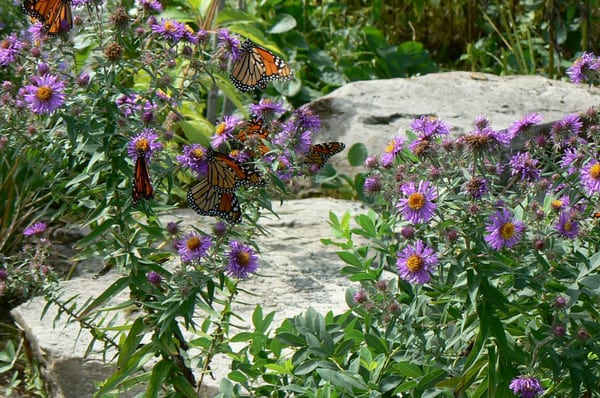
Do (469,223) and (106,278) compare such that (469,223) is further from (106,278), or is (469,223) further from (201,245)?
(106,278)

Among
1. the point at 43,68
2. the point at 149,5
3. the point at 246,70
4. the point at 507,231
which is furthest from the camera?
the point at 246,70

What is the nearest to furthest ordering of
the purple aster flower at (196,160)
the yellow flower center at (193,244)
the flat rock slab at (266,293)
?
1. the yellow flower center at (193,244)
2. the purple aster flower at (196,160)
3. the flat rock slab at (266,293)

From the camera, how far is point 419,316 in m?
2.70

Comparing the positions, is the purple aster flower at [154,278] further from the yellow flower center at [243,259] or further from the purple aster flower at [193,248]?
the yellow flower center at [243,259]

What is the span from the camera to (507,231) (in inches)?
89.3

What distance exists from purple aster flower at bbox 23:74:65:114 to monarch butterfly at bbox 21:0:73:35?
0.17 metres

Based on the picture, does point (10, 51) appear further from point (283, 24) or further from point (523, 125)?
point (283, 24)

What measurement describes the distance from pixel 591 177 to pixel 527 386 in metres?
0.54

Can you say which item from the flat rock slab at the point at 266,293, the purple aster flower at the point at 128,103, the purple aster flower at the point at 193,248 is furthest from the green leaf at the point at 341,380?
the purple aster flower at the point at 128,103

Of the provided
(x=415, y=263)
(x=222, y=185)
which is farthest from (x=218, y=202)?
(x=415, y=263)

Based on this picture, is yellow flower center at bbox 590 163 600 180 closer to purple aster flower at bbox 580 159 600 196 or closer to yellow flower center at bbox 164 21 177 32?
purple aster flower at bbox 580 159 600 196

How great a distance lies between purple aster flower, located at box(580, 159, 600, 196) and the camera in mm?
2402

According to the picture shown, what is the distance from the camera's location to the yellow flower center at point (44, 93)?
2.68 meters

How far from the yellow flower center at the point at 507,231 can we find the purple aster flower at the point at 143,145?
3.17 ft
